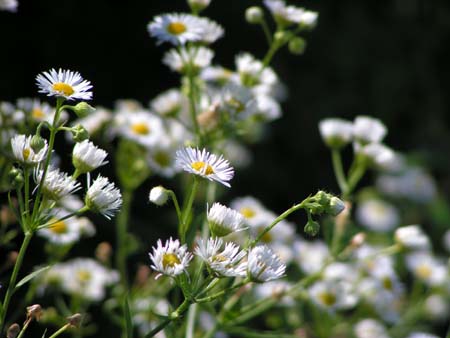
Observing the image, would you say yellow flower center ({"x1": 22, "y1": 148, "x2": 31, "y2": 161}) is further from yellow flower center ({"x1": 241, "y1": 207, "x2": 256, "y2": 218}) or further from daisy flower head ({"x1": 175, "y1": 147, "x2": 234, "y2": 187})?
yellow flower center ({"x1": 241, "y1": 207, "x2": 256, "y2": 218})

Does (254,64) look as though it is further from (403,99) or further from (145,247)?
(403,99)

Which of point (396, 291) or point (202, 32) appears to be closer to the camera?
point (202, 32)

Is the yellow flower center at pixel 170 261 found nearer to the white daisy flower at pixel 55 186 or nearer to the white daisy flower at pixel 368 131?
the white daisy flower at pixel 55 186

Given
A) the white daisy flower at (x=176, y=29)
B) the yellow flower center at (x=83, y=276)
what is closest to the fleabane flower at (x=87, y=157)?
the white daisy flower at (x=176, y=29)

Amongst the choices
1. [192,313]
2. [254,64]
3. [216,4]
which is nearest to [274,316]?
[192,313]

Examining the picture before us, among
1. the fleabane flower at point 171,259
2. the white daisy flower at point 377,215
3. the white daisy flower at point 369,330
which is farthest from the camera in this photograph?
the white daisy flower at point 377,215

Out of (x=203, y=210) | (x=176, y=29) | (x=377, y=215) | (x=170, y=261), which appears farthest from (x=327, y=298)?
(x=377, y=215)
